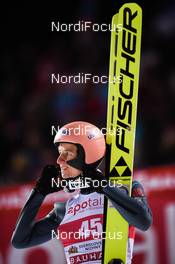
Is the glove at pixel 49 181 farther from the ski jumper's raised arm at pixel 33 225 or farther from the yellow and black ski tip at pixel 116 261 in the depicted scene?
the yellow and black ski tip at pixel 116 261

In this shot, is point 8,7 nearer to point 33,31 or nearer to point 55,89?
point 33,31

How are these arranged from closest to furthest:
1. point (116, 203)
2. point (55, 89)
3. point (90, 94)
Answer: point (116, 203) → point (90, 94) → point (55, 89)

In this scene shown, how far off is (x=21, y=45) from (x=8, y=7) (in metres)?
0.26

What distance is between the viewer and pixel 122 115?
2.61 metres

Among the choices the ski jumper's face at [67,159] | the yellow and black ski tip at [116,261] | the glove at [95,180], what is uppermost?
the ski jumper's face at [67,159]

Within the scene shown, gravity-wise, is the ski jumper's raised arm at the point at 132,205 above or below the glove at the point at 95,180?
below

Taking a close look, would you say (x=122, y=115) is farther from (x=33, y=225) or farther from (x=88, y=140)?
(x=33, y=225)

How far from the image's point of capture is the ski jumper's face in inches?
101

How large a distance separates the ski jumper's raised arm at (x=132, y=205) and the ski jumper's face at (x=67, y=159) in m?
0.17

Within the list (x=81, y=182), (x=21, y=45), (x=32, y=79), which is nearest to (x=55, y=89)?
(x=32, y=79)

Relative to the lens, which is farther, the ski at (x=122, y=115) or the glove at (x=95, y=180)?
the ski at (x=122, y=115)

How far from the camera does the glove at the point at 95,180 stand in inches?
96.8

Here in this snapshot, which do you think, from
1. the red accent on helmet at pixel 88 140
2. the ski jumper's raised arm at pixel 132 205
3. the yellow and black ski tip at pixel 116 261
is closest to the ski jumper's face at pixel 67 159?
the red accent on helmet at pixel 88 140

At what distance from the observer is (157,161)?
3793mm
